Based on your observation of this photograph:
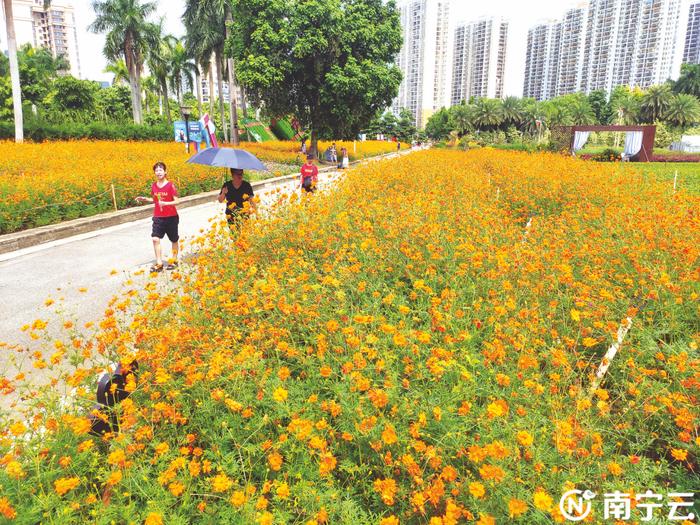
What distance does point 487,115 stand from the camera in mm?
76125

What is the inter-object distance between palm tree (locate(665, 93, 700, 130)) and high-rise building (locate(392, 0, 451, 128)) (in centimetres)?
7123

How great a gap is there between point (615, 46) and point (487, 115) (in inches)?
2502

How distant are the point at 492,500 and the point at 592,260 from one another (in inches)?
130

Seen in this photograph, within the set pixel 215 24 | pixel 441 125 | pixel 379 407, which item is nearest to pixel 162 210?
pixel 379 407

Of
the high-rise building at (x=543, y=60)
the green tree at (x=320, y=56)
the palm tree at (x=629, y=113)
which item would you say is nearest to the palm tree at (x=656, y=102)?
the palm tree at (x=629, y=113)

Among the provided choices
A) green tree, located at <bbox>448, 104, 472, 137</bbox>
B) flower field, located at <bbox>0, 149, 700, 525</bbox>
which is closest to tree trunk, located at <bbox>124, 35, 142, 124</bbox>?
flower field, located at <bbox>0, 149, 700, 525</bbox>

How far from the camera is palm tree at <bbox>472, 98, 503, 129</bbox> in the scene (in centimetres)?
7581

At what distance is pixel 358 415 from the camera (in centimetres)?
223

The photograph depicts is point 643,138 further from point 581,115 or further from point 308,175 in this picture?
point 581,115

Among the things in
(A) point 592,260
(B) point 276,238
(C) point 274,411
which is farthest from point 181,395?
(A) point 592,260

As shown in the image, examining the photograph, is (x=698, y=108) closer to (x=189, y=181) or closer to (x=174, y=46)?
(x=174, y=46)

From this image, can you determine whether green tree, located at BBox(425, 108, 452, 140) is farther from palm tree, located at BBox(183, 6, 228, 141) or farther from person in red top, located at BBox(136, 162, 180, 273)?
person in red top, located at BBox(136, 162, 180, 273)

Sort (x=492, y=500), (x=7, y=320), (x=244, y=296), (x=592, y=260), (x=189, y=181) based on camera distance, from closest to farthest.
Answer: (x=492, y=500) → (x=244, y=296) → (x=592, y=260) → (x=7, y=320) → (x=189, y=181)

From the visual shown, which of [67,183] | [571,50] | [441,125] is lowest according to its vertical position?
[67,183]
